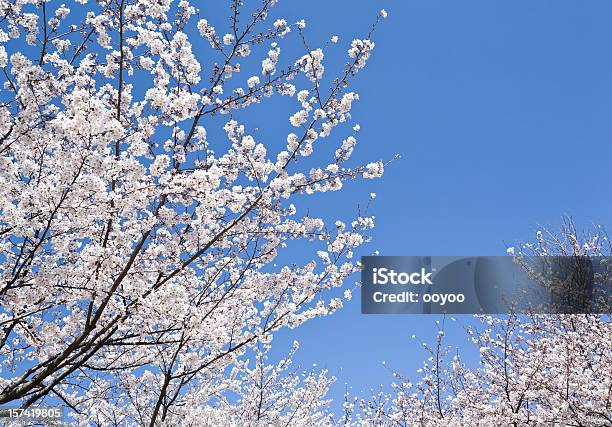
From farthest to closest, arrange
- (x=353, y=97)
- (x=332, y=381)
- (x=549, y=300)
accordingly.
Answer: (x=332, y=381), (x=549, y=300), (x=353, y=97)

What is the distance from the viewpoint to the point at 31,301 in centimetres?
531

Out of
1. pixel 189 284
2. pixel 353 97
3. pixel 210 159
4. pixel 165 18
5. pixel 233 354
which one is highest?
pixel 165 18

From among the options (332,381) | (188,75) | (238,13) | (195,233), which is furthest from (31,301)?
(332,381)

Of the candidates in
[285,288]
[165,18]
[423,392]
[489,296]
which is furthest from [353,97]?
[423,392]

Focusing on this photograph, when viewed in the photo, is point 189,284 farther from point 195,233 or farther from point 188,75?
point 188,75

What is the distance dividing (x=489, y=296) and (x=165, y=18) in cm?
904

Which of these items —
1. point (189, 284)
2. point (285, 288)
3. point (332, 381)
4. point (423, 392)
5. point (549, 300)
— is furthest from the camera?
point (332, 381)

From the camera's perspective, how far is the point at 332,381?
1520 centimetres

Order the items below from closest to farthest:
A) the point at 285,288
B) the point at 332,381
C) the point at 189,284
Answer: the point at 189,284
the point at 285,288
the point at 332,381

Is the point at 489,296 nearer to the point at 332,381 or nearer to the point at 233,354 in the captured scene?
the point at 332,381

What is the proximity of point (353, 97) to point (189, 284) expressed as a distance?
109 inches

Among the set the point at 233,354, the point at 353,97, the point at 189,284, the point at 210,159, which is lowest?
the point at 233,354

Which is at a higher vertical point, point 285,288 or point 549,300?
point 549,300

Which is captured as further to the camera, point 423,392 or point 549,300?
point 423,392
